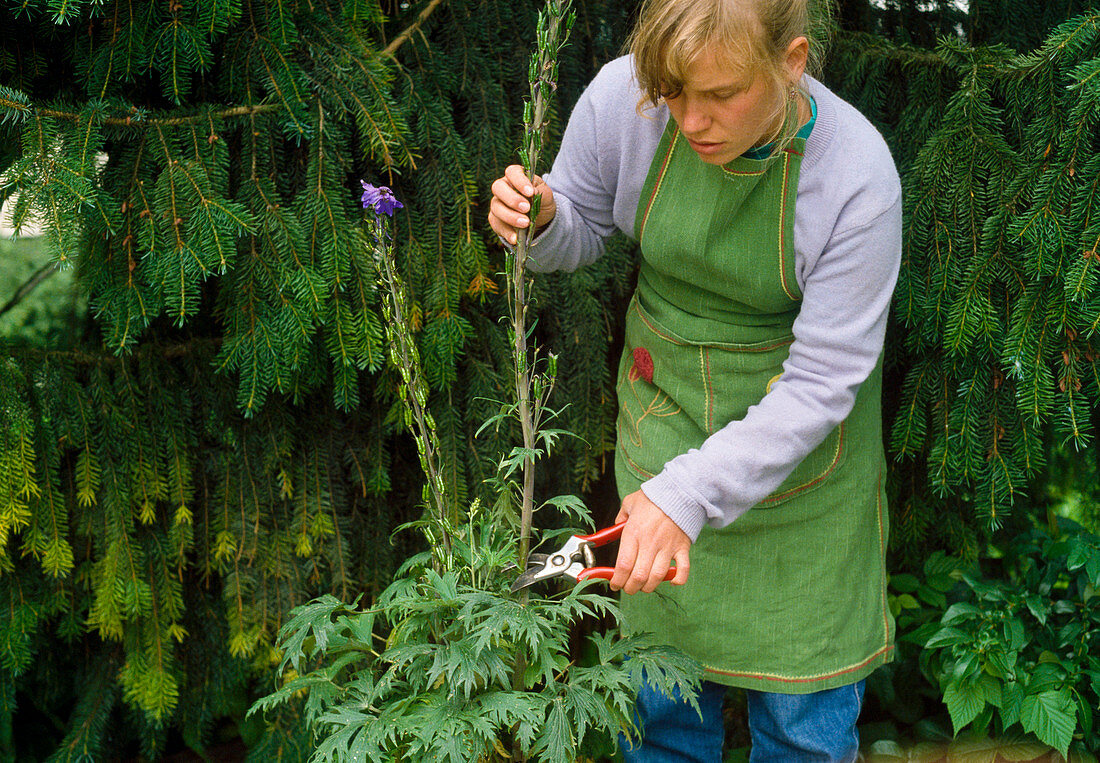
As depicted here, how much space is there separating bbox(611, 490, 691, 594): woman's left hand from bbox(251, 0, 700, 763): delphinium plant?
53mm

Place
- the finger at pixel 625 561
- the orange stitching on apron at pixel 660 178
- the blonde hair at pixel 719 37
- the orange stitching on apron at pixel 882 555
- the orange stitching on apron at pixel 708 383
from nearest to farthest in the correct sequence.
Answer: the blonde hair at pixel 719 37 < the finger at pixel 625 561 < the orange stitching on apron at pixel 660 178 < the orange stitching on apron at pixel 708 383 < the orange stitching on apron at pixel 882 555

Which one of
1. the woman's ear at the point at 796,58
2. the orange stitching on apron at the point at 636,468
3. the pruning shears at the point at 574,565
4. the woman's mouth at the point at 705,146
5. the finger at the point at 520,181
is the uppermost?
the woman's ear at the point at 796,58

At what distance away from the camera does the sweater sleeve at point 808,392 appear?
1326 mm

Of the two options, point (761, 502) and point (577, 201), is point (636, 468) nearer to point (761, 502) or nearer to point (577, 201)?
point (761, 502)

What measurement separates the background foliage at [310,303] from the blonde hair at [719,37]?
0.58 metres

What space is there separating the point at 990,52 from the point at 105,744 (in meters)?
2.56

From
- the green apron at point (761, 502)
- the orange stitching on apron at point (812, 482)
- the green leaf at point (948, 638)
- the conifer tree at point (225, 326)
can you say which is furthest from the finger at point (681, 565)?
the green leaf at point (948, 638)

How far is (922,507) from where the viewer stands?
220 centimetres

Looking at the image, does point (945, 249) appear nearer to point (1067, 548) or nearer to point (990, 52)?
point (990, 52)

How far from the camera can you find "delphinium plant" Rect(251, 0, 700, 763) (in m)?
1.22

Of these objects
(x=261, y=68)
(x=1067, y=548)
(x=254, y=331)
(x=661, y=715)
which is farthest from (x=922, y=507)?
(x=261, y=68)

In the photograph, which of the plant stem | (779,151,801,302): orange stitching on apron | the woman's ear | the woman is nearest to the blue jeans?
the woman

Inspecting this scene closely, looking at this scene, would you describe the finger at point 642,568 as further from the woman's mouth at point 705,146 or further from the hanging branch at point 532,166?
the woman's mouth at point 705,146

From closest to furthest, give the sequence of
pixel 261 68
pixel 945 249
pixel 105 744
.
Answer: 1. pixel 261 68
2. pixel 945 249
3. pixel 105 744
